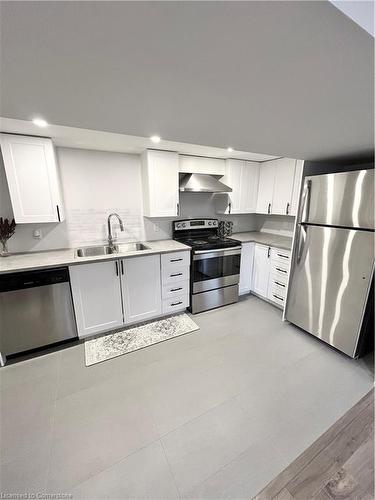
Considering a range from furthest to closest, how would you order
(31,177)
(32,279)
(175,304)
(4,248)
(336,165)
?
(175,304), (336,165), (4,248), (31,177), (32,279)

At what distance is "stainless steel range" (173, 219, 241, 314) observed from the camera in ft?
9.40

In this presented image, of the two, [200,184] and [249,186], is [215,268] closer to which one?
[200,184]

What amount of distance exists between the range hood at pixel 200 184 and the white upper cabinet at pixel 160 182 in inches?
6.8

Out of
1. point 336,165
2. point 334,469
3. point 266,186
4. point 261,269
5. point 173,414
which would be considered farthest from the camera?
point 266,186

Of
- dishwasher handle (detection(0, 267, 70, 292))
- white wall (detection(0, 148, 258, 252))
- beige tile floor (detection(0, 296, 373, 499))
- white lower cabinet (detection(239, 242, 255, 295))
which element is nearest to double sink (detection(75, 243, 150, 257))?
white wall (detection(0, 148, 258, 252))

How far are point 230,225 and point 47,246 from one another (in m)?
2.67

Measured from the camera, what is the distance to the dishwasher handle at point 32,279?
191 cm

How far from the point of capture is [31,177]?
2.11m

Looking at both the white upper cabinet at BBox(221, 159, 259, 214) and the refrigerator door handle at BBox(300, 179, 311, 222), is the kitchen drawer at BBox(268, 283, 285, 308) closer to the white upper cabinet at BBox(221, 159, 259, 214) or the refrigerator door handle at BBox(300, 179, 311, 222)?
the refrigerator door handle at BBox(300, 179, 311, 222)

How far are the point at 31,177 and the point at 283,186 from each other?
321 cm

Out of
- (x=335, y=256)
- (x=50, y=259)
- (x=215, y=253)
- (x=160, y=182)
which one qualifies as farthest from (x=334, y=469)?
(x=160, y=182)

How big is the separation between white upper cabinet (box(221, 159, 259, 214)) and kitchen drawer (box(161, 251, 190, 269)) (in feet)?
3.84

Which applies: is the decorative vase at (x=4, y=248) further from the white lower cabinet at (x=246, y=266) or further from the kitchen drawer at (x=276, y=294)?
the kitchen drawer at (x=276, y=294)

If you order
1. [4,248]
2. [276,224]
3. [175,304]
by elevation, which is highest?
[276,224]
